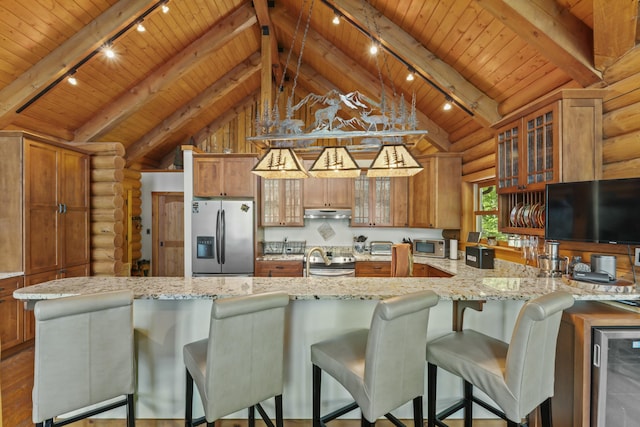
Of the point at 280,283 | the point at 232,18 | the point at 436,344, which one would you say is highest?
the point at 232,18

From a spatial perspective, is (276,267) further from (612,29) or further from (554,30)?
(612,29)

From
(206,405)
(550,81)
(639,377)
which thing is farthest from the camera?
(550,81)

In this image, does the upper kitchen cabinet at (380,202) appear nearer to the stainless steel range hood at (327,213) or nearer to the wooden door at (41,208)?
the stainless steel range hood at (327,213)

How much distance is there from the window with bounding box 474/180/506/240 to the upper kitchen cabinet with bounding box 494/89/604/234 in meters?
1.05

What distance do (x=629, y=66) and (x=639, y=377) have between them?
1990mm

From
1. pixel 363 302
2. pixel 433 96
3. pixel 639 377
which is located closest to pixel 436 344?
pixel 363 302

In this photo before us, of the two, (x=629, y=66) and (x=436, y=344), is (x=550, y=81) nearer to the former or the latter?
(x=629, y=66)

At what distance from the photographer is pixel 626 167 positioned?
2119 millimetres

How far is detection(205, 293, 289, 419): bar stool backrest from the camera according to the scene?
1327mm

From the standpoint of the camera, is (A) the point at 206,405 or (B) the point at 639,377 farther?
(B) the point at 639,377

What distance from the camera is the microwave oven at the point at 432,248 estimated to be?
4.32 meters

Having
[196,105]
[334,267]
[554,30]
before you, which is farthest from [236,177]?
[554,30]

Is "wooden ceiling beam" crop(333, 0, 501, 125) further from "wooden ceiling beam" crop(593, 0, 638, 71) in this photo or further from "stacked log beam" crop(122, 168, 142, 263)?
"stacked log beam" crop(122, 168, 142, 263)

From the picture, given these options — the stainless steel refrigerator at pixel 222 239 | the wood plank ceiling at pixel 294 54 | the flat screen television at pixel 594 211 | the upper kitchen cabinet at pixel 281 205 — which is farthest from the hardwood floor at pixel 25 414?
the upper kitchen cabinet at pixel 281 205
